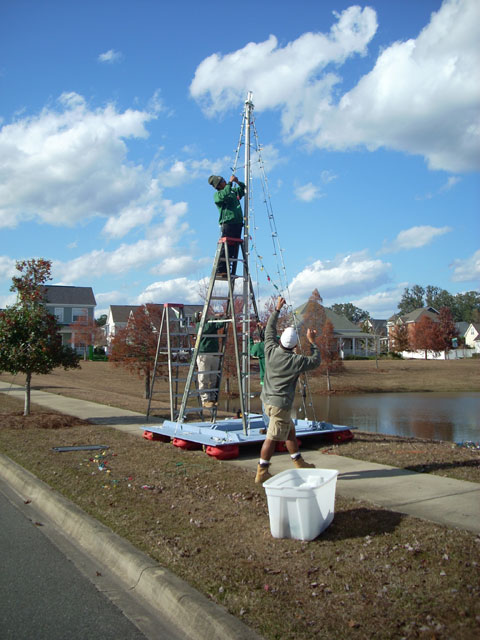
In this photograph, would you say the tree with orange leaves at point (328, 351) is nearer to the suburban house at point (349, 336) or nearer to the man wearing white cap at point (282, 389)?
the suburban house at point (349, 336)

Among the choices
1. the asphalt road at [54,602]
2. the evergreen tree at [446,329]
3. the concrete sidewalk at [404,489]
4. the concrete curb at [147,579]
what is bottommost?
the asphalt road at [54,602]

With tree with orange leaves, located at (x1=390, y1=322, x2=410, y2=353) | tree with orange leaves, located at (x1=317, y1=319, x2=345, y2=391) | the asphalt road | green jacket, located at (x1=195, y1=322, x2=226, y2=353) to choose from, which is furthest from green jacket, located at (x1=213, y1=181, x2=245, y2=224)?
tree with orange leaves, located at (x1=390, y1=322, x2=410, y2=353)

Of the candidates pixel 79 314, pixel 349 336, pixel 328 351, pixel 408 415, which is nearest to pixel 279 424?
pixel 408 415

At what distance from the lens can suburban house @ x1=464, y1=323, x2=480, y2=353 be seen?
8499cm

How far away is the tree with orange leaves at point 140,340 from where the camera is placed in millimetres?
23609

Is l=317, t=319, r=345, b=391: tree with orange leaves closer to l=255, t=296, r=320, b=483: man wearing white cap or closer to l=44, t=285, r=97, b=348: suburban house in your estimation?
l=44, t=285, r=97, b=348: suburban house

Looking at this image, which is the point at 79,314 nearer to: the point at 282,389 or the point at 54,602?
the point at 282,389

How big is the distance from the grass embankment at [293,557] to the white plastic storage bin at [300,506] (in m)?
0.10

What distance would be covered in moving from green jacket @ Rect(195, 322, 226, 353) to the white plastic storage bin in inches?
214

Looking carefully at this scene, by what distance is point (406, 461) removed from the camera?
25.7 feet

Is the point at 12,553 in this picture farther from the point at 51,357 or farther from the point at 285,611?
the point at 51,357

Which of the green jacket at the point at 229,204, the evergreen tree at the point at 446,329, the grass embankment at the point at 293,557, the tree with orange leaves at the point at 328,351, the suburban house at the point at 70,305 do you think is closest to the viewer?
the grass embankment at the point at 293,557

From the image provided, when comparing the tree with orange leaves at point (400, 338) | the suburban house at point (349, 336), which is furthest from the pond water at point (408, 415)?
the tree with orange leaves at point (400, 338)

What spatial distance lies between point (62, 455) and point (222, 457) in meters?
2.56
